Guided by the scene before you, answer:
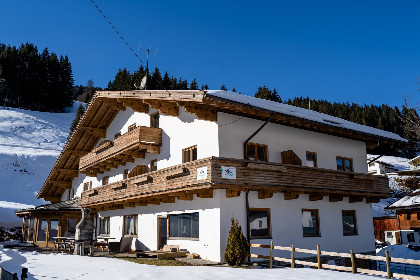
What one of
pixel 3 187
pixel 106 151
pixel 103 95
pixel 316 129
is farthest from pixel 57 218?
pixel 3 187

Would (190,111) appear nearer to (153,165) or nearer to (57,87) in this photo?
(153,165)

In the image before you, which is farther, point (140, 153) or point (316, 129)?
point (140, 153)

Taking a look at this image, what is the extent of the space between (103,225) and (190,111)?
1479 centimetres

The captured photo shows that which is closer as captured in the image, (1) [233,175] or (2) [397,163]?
(1) [233,175]

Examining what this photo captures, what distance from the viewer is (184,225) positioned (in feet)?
55.7

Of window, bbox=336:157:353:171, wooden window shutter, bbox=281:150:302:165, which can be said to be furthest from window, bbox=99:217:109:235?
window, bbox=336:157:353:171

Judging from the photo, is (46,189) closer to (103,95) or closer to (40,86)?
(103,95)

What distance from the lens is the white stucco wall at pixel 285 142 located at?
1577 centimetres

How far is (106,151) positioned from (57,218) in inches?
359

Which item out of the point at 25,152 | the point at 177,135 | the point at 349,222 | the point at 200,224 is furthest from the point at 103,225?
the point at 25,152

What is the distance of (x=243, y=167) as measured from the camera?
14.7 meters

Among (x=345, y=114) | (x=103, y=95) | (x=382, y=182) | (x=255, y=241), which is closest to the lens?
(x=255, y=241)

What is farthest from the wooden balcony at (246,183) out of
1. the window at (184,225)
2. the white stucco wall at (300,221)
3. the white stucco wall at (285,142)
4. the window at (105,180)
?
the window at (105,180)

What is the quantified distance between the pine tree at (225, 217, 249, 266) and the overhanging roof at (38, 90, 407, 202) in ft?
16.2
